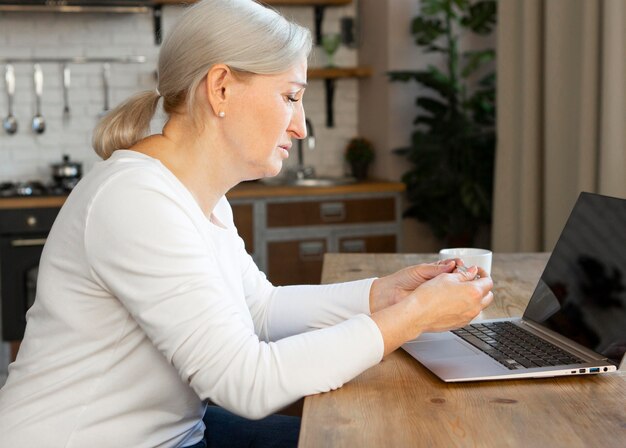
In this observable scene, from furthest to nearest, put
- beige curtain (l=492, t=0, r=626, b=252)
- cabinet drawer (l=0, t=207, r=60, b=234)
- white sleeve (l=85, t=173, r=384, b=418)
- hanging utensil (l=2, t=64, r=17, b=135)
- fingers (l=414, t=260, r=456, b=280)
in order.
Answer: hanging utensil (l=2, t=64, r=17, b=135)
cabinet drawer (l=0, t=207, r=60, b=234)
beige curtain (l=492, t=0, r=626, b=252)
fingers (l=414, t=260, r=456, b=280)
white sleeve (l=85, t=173, r=384, b=418)

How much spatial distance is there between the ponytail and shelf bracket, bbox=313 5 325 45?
3281 mm

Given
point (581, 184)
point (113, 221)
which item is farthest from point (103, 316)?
point (581, 184)

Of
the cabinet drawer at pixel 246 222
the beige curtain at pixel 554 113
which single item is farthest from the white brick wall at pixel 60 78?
the beige curtain at pixel 554 113

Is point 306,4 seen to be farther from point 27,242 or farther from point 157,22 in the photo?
point 27,242

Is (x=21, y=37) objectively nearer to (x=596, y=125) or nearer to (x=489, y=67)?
(x=489, y=67)

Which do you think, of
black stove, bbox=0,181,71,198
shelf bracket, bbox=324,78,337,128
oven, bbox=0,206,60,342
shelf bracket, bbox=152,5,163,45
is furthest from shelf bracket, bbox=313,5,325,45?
oven, bbox=0,206,60,342

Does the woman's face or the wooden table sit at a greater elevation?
the woman's face

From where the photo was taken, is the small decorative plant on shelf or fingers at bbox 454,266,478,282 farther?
the small decorative plant on shelf

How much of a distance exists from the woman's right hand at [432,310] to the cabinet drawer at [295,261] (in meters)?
2.83

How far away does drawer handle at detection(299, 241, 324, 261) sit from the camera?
13.9 feet

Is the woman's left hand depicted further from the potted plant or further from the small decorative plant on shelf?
the small decorative plant on shelf

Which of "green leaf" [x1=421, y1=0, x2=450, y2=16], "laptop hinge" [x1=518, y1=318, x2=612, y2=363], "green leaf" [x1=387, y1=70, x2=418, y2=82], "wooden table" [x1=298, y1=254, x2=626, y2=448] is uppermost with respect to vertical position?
"green leaf" [x1=421, y1=0, x2=450, y2=16]

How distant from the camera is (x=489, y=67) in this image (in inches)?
177

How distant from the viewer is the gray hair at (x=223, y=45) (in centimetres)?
138
